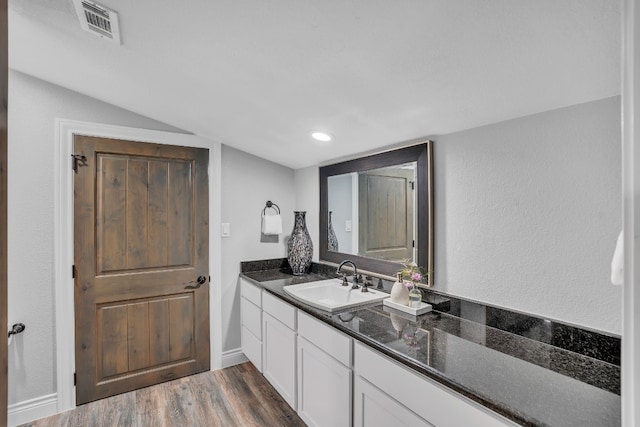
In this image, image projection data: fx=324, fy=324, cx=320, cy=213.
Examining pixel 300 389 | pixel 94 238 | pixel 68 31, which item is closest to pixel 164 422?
pixel 300 389

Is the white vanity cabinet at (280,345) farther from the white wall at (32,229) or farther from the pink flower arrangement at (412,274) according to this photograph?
the white wall at (32,229)

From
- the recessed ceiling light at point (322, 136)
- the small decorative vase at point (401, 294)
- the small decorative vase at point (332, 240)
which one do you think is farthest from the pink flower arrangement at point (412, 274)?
the recessed ceiling light at point (322, 136)

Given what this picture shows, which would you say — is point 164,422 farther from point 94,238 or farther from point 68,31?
point 68,31

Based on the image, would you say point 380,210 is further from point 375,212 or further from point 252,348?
point 252,348

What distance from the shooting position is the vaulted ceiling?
100 cm

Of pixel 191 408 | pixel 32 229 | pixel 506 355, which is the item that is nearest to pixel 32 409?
pixel 191 408

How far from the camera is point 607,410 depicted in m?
0.91

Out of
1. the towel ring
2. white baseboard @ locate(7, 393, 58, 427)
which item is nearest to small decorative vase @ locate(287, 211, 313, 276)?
the towel ring

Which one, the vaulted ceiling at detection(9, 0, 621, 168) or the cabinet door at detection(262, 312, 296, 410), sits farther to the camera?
the cabinet door at detection(262, 312, 296, 410)

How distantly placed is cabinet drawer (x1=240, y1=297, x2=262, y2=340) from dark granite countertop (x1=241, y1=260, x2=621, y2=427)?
31.9 inches

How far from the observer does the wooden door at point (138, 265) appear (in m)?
2.31

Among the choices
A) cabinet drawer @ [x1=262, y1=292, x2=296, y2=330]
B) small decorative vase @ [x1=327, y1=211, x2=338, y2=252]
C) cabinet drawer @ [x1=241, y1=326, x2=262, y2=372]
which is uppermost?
small decorative vase @ [x1=327, y1=211, x2=338, y2=252]

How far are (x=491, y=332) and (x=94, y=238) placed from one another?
8.45ft

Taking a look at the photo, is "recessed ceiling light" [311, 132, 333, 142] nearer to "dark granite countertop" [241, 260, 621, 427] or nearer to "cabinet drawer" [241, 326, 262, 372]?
"dark granite countertop" [241, 260, 621, 427]
